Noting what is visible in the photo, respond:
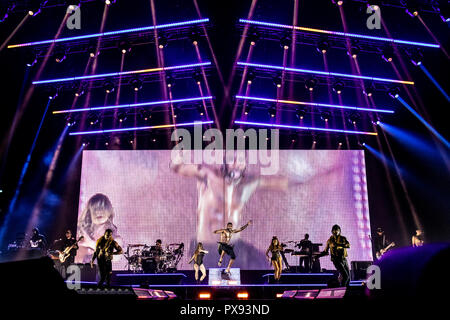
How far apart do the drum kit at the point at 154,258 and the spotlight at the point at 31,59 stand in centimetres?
674

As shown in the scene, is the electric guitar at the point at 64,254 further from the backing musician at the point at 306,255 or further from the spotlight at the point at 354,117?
the spotlight at the point at 354,117

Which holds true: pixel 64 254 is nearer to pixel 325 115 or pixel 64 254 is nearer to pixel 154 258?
pixel 154 258

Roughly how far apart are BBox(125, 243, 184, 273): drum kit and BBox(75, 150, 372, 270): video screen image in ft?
1.00

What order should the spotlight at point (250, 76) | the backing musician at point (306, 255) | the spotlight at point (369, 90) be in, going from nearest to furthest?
1. the spotlight at point (250, 76)
2. the spotlight at point (369, 90)
3. the backing musician at point (306, 255)

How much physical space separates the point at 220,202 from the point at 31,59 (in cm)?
836

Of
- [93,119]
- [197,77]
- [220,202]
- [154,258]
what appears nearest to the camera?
[197,77]

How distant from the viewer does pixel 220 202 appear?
49.9ft

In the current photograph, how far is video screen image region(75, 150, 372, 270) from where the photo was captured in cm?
1473

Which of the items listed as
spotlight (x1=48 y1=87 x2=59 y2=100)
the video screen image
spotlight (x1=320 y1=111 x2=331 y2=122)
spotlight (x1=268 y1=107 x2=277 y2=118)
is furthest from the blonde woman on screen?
spotlight (x1=320 y1=111 x2=331 y2=122)

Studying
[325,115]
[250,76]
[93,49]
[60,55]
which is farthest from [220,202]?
[60,55]

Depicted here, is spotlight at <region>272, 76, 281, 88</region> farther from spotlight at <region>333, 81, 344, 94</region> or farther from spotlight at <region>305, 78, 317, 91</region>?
spotlight at <region>333, 81, 344, 94</region>

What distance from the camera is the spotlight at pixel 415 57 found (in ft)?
33.1

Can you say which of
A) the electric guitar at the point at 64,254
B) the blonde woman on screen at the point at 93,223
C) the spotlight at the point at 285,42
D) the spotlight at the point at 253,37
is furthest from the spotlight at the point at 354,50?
the blonde woman on screen at the point at 93,223

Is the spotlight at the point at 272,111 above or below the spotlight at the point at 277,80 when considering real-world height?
below
